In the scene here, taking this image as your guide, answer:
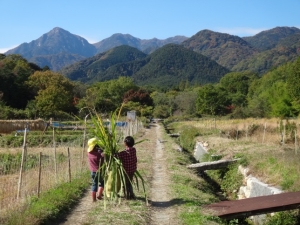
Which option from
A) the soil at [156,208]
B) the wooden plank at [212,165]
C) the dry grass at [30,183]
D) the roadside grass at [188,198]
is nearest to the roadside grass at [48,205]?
the soil at [156,208]

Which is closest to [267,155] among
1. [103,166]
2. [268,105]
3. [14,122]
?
[103,166]

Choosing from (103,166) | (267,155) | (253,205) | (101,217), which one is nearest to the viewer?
(101,217)

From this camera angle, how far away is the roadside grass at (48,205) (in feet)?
21.6

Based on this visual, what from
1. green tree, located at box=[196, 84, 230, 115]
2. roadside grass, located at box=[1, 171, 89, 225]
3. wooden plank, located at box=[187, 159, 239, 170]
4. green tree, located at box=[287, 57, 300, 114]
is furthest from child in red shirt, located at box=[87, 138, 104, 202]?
green tree, located at box=[196, 84, 230, 115]

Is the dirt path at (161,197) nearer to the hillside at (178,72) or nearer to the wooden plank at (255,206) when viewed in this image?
the wooden plank at (255,206)

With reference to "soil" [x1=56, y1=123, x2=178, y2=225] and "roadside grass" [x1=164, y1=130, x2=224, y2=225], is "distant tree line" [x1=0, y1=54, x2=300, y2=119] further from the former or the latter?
"soil" [x1=56, y1=123, x2=178, y2=225]

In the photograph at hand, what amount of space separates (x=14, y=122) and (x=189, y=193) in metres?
31.7

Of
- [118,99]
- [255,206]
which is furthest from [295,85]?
[118,99]

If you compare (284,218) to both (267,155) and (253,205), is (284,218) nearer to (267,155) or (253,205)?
(253,205)

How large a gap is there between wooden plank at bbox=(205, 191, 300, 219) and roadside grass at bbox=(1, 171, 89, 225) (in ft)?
10.6

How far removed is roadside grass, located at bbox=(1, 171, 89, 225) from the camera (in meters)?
6.58

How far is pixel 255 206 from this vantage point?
870 centimetres

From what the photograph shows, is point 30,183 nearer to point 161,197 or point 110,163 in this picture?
point 110,163

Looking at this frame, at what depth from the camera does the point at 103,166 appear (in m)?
8.23
